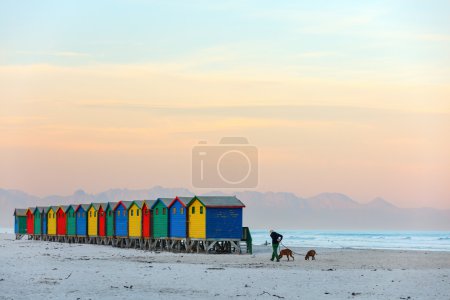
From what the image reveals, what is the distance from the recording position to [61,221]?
3344 inches

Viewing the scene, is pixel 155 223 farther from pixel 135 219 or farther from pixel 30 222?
pixel 30 222

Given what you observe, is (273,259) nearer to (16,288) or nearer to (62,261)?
(62,261)

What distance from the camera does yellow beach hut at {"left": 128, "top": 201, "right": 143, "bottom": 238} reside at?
6500 centimetres

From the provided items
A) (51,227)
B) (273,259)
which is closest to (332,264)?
(273,259)

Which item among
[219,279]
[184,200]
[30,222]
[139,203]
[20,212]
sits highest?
[20,212]

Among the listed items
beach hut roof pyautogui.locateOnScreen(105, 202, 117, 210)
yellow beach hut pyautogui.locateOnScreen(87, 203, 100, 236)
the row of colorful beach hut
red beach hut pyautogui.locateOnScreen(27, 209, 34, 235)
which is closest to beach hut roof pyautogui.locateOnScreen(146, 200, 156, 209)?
the row of colorful beach hut

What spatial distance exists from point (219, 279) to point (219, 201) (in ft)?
73.2

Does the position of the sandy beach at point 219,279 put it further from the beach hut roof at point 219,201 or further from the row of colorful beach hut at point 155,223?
the row of colorful beach hut at point 155,223

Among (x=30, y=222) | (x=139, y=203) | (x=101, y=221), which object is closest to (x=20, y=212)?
(x=30, y=222)

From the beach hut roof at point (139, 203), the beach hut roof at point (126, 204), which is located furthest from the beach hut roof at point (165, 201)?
the beach hut roof at point (126, 204)

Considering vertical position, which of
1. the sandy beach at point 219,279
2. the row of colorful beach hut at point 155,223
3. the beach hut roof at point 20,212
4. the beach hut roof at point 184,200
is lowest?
the sandy beach at point 219,279

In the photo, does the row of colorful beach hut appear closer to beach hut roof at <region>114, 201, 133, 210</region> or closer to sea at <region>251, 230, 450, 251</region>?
beach hut roof at <region>114, 201, 133, 210</region>

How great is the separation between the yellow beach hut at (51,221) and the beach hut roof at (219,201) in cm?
3492

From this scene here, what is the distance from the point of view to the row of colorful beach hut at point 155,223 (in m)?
55.2
